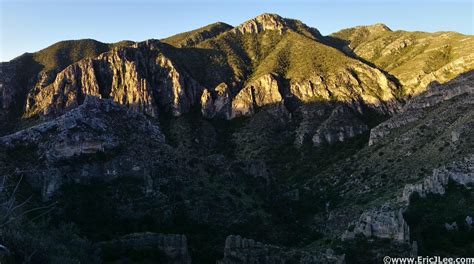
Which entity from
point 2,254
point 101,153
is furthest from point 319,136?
point 2,254

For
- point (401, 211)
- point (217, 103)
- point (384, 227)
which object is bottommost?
point (384, 227)

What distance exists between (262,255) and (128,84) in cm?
13496

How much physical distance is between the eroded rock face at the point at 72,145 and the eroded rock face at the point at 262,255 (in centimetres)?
3070

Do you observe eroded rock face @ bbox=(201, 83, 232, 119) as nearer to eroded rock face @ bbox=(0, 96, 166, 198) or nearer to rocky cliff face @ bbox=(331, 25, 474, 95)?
rocky cliff face @ bbox=(331, 25, 474, 95)

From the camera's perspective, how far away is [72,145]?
74625mm

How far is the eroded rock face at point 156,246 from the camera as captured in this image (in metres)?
54.1

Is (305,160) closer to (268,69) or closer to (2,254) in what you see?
(268,69)

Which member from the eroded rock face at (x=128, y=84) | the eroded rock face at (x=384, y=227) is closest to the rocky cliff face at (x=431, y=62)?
the eroded rock face at (x=128, y=84)

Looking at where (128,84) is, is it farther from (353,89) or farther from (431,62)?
(431,62)

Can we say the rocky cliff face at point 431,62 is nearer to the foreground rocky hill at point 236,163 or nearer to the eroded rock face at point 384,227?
the foreground rocky hill at point 236,163

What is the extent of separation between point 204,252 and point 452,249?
2947 cm

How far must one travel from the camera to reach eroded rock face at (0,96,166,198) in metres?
70.0

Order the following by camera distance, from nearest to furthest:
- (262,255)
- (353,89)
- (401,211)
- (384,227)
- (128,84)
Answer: (384,227) → (262,255) → (401,211) → (353,89) → (128,84)

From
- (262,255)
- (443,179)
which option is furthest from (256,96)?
(262,255)
